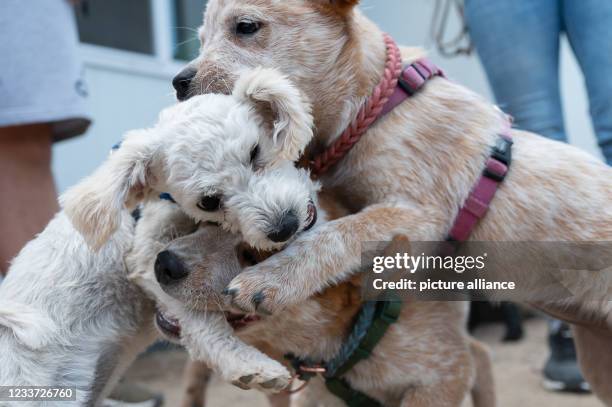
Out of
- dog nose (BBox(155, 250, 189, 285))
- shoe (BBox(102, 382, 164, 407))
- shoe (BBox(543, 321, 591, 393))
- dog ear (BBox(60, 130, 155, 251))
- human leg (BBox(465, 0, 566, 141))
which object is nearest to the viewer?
dog ear (BBox(60, 130, 155, 251))

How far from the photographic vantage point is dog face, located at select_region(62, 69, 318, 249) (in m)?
1.65

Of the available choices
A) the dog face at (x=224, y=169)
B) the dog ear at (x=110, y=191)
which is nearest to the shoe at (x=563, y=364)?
the dog face at (x=224, y=169)

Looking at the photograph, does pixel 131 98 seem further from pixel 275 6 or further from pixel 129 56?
pixel 275 6

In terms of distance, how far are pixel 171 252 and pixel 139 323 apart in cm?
34

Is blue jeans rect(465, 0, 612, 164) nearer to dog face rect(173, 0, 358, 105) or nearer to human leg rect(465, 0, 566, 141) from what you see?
human leg rect(465, 0, 566, 141)

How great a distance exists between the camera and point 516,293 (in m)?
2.08

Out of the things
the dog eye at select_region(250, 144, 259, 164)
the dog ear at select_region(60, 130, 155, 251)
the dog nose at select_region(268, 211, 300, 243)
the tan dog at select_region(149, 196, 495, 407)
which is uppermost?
the dog eye at select_region(250, 144, 259, 164)

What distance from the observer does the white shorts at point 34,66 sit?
232cm

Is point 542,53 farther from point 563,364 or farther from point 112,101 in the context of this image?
point 112,101

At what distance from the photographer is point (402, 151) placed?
2049 mm

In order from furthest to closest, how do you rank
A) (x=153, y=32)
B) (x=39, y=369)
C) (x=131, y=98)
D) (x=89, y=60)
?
(x=153, y=32)
(x=131, y=98)
(x=89, y=60)
(x=39, y=369)

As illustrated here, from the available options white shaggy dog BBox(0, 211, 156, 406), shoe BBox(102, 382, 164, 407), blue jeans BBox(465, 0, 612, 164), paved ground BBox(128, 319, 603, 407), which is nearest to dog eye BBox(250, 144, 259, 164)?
white shaggy dog BBox(0, 211, 156, 406)

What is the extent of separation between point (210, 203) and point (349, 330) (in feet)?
2.00

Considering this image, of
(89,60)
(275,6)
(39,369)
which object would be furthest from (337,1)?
(89,60)
